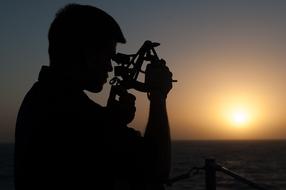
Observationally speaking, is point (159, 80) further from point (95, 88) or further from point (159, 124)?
point (95, 88)

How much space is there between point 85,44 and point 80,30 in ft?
0.23

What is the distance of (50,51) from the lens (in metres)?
2.69

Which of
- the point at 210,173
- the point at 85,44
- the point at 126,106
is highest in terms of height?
the point at 85,44

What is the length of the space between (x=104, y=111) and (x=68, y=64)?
274mm

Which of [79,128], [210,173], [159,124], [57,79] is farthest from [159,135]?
[210,173]

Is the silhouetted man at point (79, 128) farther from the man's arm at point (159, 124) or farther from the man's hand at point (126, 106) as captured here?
the man's hand at point (126, 106)

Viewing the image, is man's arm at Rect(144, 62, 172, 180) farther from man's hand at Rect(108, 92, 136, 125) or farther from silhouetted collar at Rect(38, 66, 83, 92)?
silhouetted collar at Rect(38, 66, 83, 92)

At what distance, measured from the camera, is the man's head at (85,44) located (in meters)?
2.60

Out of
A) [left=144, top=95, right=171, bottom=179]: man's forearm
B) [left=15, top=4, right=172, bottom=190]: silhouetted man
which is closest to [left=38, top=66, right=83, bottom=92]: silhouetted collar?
[left=15, top=4, right=172, bottom=190]: silhouetted man

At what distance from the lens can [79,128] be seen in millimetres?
2475

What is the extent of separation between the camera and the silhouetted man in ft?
8.08

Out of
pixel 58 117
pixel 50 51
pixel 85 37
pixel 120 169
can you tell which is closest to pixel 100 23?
pixel 85 37

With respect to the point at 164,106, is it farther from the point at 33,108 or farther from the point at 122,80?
the point at 33,108

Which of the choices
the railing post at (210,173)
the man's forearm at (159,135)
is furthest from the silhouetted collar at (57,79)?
the railing post at (210,173)
